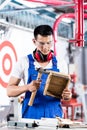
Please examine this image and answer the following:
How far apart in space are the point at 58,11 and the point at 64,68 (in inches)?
234

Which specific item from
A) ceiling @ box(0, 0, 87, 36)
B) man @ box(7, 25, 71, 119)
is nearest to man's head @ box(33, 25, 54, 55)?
man @ box(7, 25, 71, 119)

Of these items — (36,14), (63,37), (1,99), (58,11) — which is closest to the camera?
(1,99)

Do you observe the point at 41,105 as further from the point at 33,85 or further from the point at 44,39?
the point at 44,39

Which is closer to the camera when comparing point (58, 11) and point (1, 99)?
point (1, 99)

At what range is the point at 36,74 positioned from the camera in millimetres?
2654

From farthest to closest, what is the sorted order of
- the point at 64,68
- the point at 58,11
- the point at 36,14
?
the point at 58,11
the point at 36,14
the point at 64,68

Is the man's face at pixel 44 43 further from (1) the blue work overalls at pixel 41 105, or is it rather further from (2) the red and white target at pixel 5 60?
(2) the red and white target at pixel 5 60

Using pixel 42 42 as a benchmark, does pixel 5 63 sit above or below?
below

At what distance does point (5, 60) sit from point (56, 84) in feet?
12.9

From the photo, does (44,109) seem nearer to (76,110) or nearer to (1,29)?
(1,29)

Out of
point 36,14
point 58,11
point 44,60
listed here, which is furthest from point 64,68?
point 58,11

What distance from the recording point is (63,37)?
920 cm

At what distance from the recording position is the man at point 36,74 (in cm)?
263

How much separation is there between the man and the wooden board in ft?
0.17
